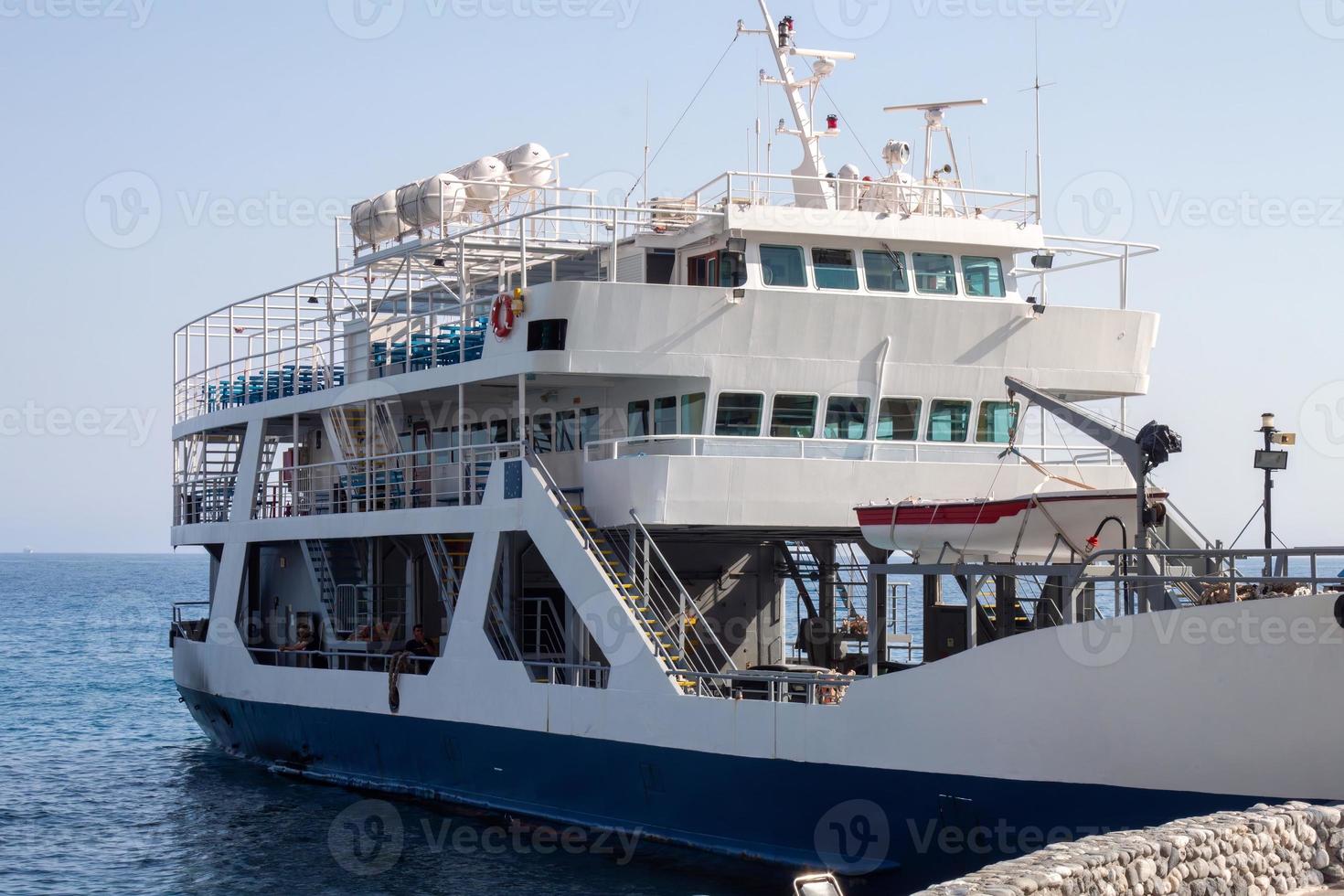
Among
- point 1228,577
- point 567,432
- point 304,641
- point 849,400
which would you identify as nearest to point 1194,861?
point 1228,577

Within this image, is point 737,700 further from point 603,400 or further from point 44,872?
point 44,872

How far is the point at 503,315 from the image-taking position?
74.3 ft

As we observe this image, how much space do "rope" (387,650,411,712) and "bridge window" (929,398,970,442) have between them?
8278 millimetres

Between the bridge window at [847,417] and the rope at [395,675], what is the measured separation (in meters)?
7.11

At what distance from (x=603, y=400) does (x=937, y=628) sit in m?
5.84

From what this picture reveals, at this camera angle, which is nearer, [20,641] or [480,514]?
[480,514]

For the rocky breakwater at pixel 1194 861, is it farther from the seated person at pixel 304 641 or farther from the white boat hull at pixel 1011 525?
the seated person at pixel 304 641

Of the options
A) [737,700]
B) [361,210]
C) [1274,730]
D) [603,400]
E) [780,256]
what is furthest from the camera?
[361,210]

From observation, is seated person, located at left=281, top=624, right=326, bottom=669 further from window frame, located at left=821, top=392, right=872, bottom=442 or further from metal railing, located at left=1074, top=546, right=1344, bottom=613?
metal railing, located at left=1074, top=546, right=1344, bottom=613

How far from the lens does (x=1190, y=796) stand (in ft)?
51.0

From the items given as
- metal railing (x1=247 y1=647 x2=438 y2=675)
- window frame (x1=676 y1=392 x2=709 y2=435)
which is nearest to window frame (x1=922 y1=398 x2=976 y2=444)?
window frame (x1=676 y1=392 x2=709 y2=435)

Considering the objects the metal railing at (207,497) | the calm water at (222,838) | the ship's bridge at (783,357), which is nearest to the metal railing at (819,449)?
the ship's bridge at (783,357)

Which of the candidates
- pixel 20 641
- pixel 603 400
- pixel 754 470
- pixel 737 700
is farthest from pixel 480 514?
pixel 20 641

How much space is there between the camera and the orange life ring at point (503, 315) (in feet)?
73.8
